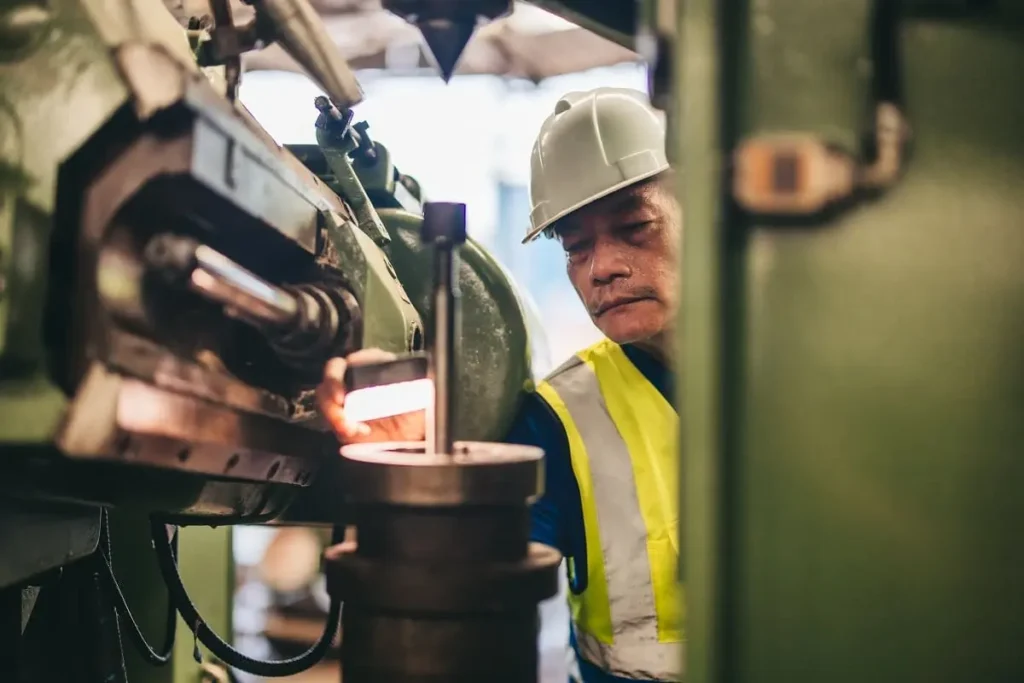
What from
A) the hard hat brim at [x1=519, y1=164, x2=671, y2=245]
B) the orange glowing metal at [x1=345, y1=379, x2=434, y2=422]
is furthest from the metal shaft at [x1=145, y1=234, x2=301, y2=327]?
the hard hat brim at [x1=519, y1=164, x2=671, y2=245]

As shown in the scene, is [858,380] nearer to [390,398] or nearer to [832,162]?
[832,162]

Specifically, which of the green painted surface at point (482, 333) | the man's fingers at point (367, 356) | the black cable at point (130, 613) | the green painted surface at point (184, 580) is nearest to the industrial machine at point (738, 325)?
the man's fingers at point (367, 356)

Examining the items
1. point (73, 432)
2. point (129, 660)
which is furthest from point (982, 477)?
point (129, 660)

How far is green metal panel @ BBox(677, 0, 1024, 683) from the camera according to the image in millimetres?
695

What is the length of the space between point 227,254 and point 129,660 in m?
1.16

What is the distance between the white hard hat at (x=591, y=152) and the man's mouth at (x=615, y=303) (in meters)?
0.23

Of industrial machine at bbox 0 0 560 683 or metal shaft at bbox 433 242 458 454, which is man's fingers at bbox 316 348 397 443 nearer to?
industrial machine at bbox 0 0 560 683

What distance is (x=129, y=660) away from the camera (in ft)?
5.78

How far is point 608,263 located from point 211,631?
1.10 m

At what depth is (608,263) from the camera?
1.82 metres

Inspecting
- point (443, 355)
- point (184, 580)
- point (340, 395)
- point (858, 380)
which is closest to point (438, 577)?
point (443, 355)

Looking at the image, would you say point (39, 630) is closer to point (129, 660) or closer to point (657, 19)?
point (129, 660)

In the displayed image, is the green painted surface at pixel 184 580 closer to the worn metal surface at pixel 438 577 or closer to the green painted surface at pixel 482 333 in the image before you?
the green painted surface at pixel 482 333

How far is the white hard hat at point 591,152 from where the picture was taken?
188 centimetres
